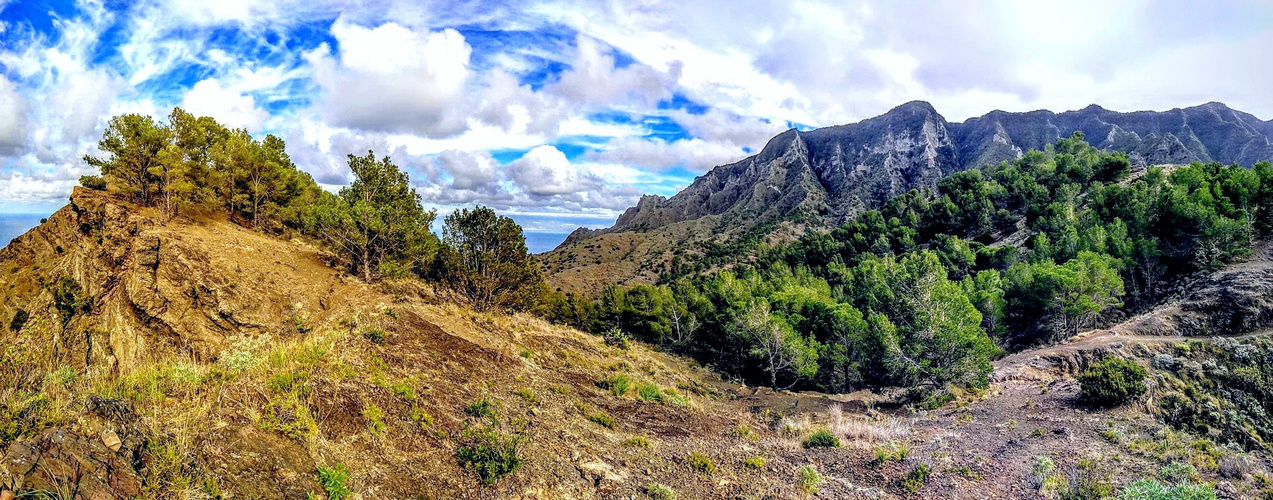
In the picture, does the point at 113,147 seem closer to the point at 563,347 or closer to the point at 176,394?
the point at 563,347

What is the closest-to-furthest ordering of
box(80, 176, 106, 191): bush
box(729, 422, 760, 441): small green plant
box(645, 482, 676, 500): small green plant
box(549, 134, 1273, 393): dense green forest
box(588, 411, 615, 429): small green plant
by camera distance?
box(645, 482, 676, 500): small green plant
box(588, 411, 615, 429): small green plant
box(729, 422, 760, 441): small green plant
box(549, 134, 1273, 393): dense green forest
box(80, 176, 106, 191): bush

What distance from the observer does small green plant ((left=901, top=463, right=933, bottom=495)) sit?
10.9 m

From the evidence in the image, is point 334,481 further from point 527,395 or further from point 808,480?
point 808,480

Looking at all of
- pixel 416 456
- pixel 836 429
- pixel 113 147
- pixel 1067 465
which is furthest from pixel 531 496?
pixel 113 147

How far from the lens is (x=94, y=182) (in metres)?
28.0

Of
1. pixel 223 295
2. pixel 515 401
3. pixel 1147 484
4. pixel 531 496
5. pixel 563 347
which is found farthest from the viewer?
pixel 563 347

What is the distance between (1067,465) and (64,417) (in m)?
19.4

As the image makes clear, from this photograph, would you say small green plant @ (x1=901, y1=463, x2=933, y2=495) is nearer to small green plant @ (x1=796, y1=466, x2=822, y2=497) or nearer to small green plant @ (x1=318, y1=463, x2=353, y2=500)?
small green plant @ (x1=796, y1=466, x2=822, y2=497)

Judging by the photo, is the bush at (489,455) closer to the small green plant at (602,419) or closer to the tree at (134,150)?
the small green plant at (602,419)

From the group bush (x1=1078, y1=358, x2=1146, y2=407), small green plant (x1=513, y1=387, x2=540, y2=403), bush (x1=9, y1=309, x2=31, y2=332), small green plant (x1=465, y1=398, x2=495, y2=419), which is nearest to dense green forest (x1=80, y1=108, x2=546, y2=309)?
bush (x1=9, y1=309, x2=31, y2=332)

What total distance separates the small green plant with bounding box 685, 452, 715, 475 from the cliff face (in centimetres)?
12903

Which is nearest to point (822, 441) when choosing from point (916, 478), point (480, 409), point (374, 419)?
point (916, 478)

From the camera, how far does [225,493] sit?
18.9ft

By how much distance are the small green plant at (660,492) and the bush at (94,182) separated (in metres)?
37.2
